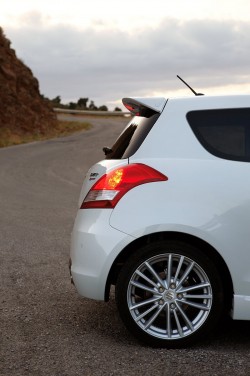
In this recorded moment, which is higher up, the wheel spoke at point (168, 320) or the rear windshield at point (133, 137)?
the rear windshield at point (133, 137)

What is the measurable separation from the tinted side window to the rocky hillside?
3224cm

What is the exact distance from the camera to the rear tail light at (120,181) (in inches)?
185

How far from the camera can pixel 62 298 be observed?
6.25 meters

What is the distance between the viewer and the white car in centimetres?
463

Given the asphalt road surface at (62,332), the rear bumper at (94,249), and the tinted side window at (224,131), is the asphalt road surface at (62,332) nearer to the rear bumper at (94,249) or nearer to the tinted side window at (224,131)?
the rear bumper at (94,249)

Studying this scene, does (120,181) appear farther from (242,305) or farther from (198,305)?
(242,305)

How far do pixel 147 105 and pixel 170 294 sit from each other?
1.31m

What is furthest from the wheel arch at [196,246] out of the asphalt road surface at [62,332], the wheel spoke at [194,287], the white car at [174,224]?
the asphalt road surface at [62,332]

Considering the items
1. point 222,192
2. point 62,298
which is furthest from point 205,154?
point 62,298

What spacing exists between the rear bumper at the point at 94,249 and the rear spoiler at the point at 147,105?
0.78m

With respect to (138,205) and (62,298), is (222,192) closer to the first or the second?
(138,205)

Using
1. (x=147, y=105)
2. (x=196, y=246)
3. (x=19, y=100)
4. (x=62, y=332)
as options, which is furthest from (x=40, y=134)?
(x=196, y=246)

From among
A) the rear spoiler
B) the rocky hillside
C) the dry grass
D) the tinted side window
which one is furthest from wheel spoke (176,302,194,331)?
the rocky hillside

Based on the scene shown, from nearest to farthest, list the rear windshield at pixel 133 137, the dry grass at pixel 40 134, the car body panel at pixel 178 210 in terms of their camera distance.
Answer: the car body panel at pixel 178 210, the rear windshield at pixel 133 137, the dry grass at pixel 40 134
